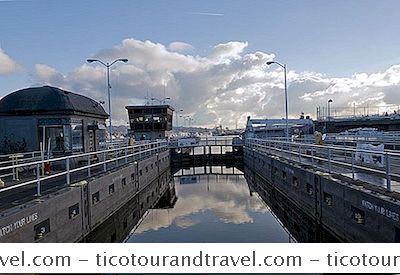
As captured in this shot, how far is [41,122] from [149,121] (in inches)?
2125

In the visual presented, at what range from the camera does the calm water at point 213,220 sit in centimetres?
1341

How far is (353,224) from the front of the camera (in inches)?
425

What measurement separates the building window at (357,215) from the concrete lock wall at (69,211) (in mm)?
8077

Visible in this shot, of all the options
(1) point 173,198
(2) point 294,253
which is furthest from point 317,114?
(2) point 294,253

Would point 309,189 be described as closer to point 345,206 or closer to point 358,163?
point 358,163

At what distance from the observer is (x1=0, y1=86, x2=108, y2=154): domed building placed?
22.0 metres

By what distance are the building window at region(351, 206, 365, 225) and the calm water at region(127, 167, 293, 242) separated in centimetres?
276

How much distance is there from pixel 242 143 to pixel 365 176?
38895mm

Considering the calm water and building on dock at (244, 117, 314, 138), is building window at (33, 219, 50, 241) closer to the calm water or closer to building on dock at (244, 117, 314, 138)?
the calm water

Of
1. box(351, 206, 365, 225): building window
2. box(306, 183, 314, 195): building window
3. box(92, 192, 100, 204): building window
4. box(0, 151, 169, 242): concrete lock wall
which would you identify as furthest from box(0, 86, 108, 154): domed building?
box(351, 206, 365, 225): building window

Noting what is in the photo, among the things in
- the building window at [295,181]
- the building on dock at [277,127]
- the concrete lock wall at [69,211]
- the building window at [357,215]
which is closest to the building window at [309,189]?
the building window at [295,181]

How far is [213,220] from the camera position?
16.2 m

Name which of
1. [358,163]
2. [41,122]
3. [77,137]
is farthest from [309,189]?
[41,122]

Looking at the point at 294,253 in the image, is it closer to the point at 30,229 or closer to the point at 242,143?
the point at 30,229
